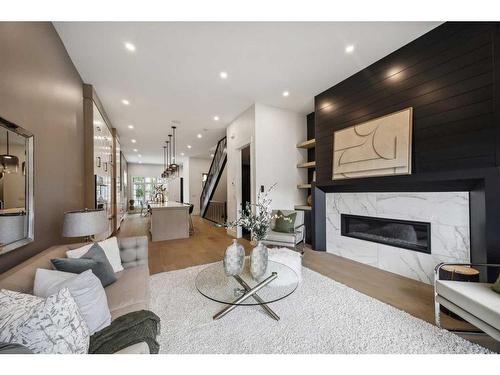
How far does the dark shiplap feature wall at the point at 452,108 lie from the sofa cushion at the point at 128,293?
A: 324 centimetres

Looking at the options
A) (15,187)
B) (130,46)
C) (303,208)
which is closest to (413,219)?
(303,208)

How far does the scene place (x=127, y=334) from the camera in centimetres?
110

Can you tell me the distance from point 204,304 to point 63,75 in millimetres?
3448

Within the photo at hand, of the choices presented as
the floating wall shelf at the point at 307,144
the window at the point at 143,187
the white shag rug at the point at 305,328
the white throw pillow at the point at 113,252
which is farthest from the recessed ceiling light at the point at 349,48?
the window at the point at 143,187

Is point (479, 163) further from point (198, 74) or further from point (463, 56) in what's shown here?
point (198, 74)

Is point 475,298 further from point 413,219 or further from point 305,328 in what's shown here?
point 413,219

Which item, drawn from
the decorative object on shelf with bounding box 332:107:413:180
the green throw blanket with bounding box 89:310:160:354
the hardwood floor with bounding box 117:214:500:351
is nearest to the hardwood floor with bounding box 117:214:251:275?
the hardwood floor with bounding box 117:214:500:351

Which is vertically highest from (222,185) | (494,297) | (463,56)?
(463,56)

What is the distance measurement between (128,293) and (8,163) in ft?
4.55

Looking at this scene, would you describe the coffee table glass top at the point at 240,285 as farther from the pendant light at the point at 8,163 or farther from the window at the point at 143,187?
the window at the point at 143,187

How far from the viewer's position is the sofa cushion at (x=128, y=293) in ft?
4.78

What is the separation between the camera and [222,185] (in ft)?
31.6

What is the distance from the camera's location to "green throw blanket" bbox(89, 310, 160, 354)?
39.9 inches

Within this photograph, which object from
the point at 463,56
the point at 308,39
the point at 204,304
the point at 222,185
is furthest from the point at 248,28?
the point at 222,185
